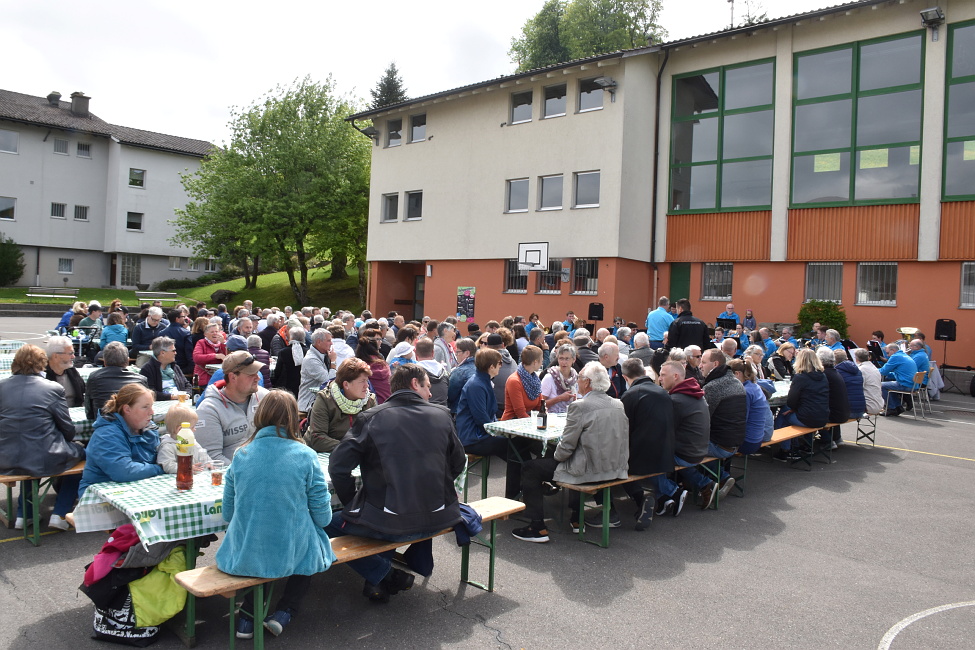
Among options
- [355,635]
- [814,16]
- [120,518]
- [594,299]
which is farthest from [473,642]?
[814,16]

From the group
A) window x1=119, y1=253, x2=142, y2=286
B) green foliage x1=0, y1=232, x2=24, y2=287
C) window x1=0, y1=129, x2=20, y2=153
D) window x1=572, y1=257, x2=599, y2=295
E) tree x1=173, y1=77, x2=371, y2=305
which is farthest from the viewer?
window x1=119, y1=253, x2=142, y2=286

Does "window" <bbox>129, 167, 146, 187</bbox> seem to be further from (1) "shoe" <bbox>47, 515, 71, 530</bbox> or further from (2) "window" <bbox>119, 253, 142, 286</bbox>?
(1) "shoe" <bbox>47, 515, 71, 530</bbox>

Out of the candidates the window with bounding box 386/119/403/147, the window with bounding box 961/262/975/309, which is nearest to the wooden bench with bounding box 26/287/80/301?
the window with bounding box 386/119/403/147

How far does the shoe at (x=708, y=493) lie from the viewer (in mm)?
7680

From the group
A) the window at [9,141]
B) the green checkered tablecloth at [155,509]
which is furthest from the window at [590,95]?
the window at [9,141]

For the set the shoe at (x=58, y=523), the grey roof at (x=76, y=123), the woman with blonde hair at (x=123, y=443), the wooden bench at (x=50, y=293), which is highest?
the grey roof at (x=76, y=123)

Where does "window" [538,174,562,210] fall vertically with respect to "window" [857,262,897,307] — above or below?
above

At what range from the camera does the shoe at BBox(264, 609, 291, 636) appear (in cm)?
436

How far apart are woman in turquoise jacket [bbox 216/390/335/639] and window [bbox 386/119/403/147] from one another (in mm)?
26587

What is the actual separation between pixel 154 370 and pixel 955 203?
1937cm

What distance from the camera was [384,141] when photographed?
29.8 metres

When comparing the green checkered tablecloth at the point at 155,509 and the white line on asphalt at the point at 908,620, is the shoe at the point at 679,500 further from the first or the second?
the green checkered tablecloth at the point at 155,509

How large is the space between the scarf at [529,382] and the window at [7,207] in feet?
154

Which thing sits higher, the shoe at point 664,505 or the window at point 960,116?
the window at point 960,116
